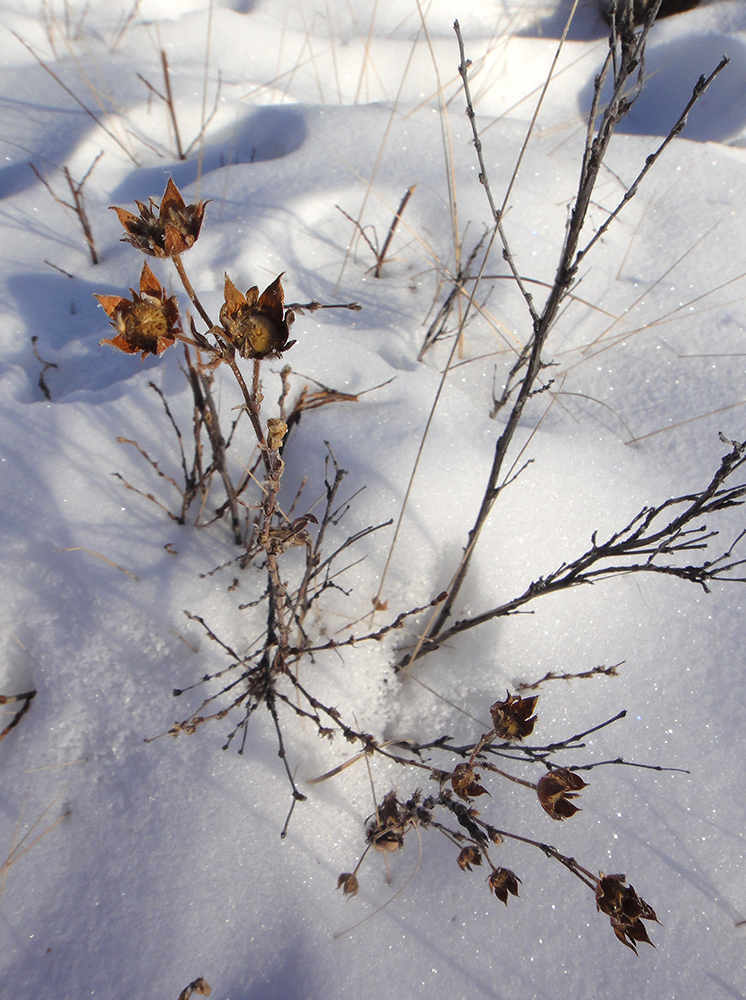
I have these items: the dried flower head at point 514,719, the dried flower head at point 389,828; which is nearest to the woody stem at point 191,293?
the dried flower head at point 514,719

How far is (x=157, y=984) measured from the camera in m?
0.85

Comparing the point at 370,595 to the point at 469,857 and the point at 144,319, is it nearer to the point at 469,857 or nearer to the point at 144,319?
the point at 469,857

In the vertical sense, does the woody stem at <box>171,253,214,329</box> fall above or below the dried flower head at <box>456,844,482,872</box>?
above

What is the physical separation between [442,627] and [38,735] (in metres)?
0.74

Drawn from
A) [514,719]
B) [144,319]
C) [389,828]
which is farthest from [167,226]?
[389,828]

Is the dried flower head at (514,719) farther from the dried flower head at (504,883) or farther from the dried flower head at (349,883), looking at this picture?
the dried flower head at (349,883)

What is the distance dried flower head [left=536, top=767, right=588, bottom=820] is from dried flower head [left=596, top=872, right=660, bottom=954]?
3.2 inches

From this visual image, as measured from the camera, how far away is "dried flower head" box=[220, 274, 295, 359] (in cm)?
60

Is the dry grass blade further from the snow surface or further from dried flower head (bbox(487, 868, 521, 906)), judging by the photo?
dried flower head (bbox(487, 868, 521, 906))

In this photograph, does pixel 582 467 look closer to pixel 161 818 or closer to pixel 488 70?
pixel 161 818

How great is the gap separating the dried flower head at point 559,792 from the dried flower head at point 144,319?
28.4 inches

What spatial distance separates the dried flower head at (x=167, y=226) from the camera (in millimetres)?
636

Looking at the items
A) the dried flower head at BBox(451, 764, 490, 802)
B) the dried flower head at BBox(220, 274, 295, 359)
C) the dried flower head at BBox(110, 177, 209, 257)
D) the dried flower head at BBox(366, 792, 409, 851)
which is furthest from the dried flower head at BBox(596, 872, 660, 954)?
the dried flower head at BBox(110, 177, 209, 257)

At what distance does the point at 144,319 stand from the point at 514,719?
0.68 m
